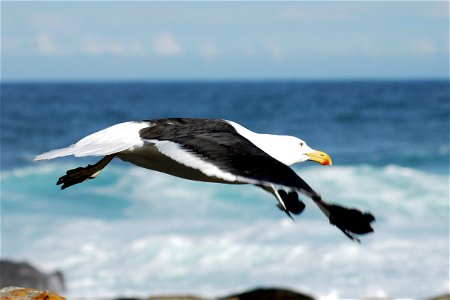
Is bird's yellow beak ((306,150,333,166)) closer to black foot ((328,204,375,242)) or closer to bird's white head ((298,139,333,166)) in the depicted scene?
bird's white head ((298,139,333,166))

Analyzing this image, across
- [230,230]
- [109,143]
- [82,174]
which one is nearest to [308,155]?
[109,143]

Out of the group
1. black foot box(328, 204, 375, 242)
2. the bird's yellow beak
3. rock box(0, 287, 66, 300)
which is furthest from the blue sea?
rock box(0, 287, 66, 300)

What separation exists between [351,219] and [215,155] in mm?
873

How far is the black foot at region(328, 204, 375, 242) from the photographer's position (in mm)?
4273

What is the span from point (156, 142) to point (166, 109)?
46804 mm

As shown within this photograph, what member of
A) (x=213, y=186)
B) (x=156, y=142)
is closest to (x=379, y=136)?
(x=213, y=186)

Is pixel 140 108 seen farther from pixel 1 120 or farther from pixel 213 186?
pixel 213 186

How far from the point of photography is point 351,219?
4.34 m

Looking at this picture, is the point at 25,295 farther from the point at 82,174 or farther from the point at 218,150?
the point at 82,174

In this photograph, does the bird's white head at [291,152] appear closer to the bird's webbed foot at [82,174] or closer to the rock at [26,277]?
the bird's webbed foot at [82,174]

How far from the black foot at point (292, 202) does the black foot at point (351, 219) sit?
1152 millimetres

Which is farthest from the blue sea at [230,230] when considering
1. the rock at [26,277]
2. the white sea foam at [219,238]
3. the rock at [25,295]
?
the rock at [25,295]

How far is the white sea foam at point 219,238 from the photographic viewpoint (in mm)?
13078

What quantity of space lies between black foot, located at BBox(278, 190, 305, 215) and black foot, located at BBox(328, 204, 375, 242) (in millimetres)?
1152
